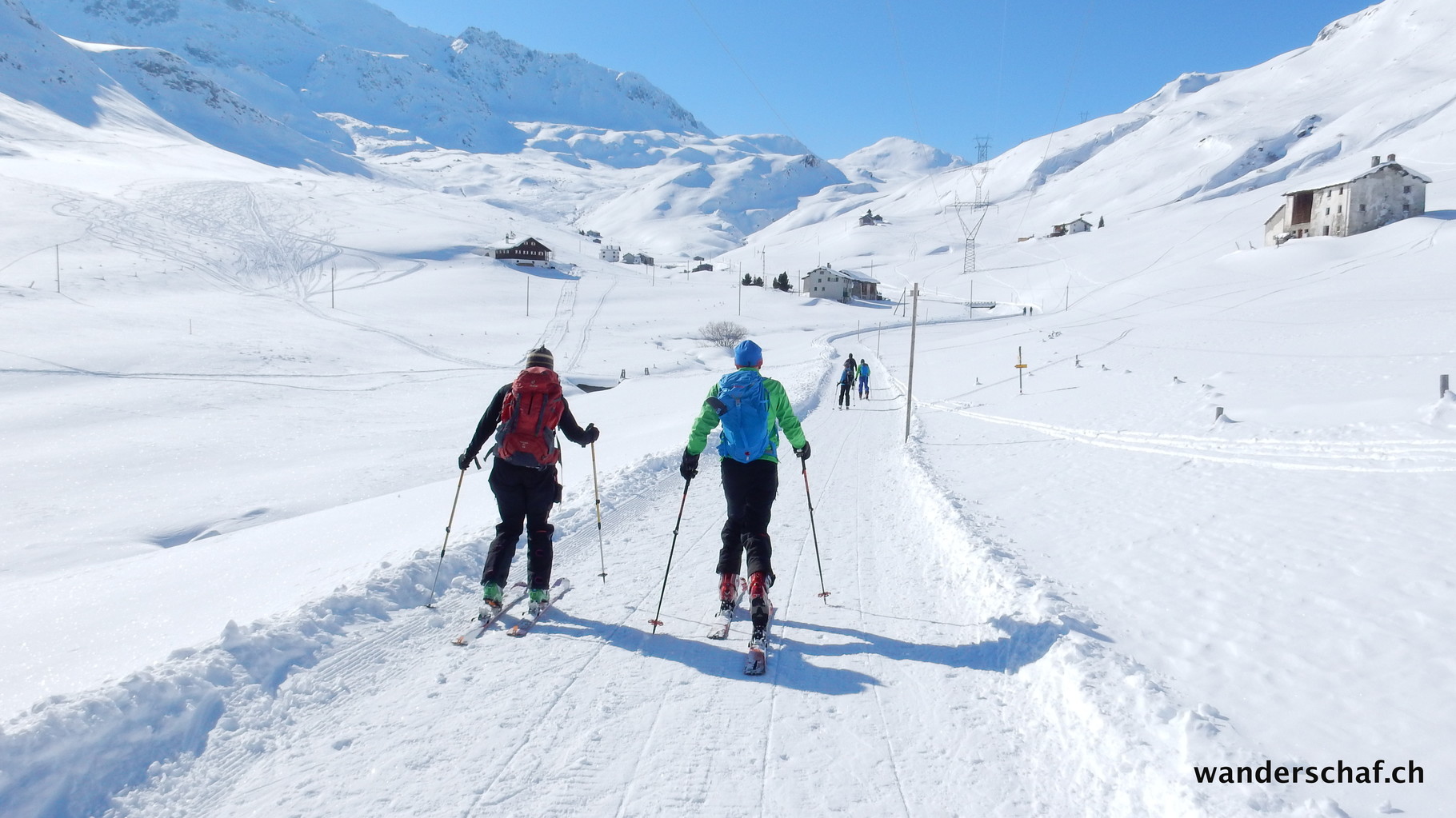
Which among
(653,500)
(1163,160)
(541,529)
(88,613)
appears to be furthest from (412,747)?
(1163,160)

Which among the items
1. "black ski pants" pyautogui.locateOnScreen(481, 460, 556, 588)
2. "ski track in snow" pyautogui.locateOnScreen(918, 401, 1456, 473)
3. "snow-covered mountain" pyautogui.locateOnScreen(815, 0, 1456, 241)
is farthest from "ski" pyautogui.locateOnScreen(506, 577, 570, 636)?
"snow-covered mountain" pyautogui.locateOnScreen(815, 0, 1456, 241)

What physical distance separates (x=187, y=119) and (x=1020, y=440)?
239422mm

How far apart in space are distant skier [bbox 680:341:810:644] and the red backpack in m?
1.09

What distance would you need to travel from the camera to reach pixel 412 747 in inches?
150

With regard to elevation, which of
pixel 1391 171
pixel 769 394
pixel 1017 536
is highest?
pixel 1391 171

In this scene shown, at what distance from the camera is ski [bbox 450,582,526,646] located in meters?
5.11

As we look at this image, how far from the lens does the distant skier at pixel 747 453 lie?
5324 mm

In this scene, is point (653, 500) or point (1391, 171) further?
point (1391, 171)

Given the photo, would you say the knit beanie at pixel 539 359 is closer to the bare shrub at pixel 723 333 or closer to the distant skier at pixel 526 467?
the distant skier at pixel 526 467

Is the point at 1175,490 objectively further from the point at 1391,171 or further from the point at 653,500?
the point at 1391,171

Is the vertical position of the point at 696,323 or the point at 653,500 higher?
the point at 696,323

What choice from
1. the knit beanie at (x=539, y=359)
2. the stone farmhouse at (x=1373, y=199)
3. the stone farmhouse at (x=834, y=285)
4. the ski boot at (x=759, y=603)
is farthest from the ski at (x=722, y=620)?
the stone farmhouse at (x=834, y=285)

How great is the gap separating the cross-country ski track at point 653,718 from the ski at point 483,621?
118 millimetres

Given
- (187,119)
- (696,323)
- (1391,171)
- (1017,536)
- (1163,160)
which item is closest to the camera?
(1017,536)
